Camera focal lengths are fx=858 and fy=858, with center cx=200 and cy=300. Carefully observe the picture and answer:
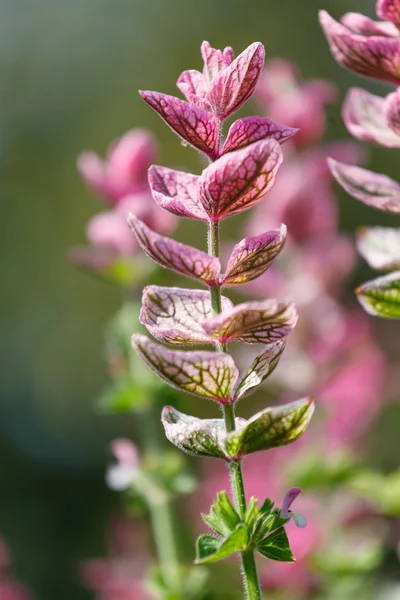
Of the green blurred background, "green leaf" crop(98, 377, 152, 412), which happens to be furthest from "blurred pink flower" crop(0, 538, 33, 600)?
the green blurred background

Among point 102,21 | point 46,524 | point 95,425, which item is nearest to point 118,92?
point 102,21

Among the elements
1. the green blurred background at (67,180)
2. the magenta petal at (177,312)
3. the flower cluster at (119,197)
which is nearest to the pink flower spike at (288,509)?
the magenta petal at (177,312)

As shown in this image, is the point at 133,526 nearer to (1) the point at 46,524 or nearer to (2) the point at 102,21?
(1) the point at 46,524

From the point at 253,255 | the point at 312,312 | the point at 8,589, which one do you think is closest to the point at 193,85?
the point at 253,255

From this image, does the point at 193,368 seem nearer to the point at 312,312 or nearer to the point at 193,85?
the point at 193,85

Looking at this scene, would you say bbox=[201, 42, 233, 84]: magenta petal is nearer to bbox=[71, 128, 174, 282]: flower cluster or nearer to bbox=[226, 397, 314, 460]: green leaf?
bbox=[226, 397, 314, 460]: green leaf

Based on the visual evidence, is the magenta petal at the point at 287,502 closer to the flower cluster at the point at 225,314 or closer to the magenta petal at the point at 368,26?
the flower cluster at the point at 225,314
